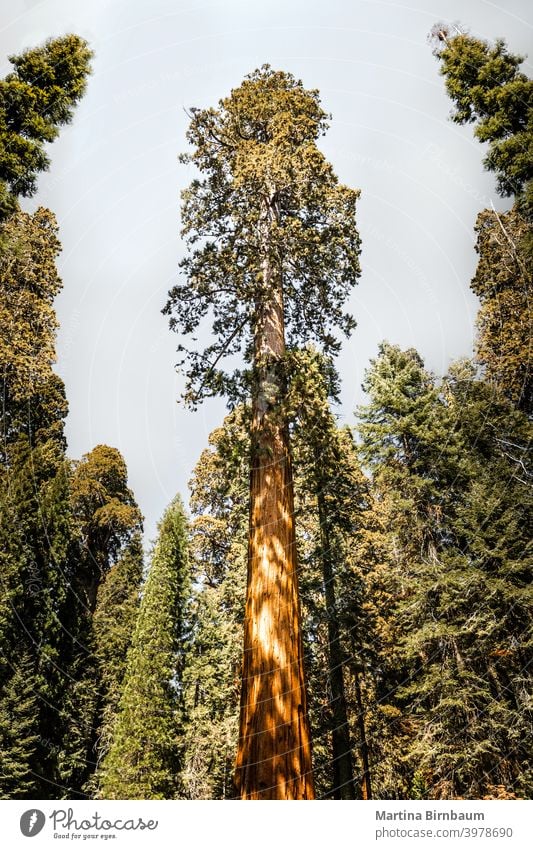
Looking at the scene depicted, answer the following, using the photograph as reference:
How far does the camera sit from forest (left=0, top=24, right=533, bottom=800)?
16.3 ft

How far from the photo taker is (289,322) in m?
6.58

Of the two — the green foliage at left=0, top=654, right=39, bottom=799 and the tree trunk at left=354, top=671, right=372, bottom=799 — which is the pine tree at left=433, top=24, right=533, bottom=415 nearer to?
the tree trunk at left=354, top=671, right=372, bottom=799

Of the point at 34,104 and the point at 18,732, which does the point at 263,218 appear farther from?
the point at 18,732

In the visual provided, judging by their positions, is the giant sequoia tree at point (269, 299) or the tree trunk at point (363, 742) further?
the tree trunk at point (363, 742)

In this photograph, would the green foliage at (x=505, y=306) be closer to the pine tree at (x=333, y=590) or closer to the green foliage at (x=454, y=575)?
the green foliage at (x=454, y=575)

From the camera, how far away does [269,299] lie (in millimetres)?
4926

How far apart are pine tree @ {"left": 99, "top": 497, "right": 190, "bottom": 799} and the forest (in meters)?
0.08

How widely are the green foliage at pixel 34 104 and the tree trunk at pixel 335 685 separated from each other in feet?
27.0

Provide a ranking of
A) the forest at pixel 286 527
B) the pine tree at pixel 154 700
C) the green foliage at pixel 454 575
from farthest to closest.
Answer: the pine tree at pixel 154 700 < the green foliage at pixel 454 575 < the forest at pixel 286 527

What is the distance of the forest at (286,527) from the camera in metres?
4.97
